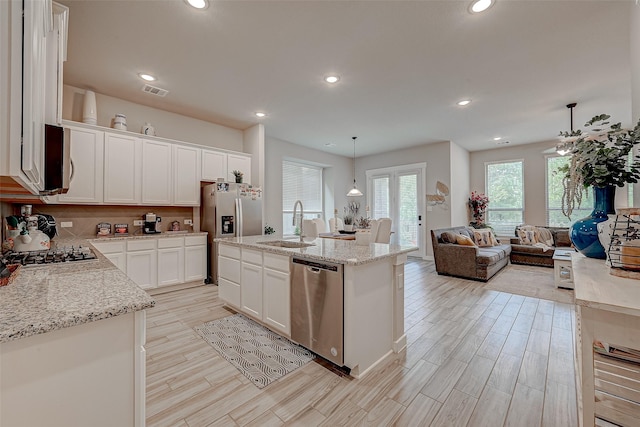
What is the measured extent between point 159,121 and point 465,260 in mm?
5559

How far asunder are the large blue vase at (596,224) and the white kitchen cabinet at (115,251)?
15.2 ft

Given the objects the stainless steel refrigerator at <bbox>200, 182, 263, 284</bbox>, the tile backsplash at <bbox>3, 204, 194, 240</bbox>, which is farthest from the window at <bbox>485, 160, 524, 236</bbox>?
the tile backsplash at <bbox>3, 204, 194, 240</bbox>

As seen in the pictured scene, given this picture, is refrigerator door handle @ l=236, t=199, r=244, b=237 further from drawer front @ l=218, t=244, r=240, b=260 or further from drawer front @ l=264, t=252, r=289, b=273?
drawer front @ l=264, t=252, r=289, b=273

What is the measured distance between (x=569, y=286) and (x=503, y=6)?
392 cm

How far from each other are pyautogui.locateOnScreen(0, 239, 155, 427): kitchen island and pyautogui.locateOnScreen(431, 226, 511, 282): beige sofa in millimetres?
4755

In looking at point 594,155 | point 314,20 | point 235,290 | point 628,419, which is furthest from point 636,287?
point 235,290

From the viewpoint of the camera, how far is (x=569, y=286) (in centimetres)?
388

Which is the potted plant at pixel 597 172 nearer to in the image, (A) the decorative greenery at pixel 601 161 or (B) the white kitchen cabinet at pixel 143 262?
(A) the decorative greenery at pixel 601 161

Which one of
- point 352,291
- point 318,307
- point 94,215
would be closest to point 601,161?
point 352,291

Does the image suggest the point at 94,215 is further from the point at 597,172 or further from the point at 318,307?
the point at 597,172

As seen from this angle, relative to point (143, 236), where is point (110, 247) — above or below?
below

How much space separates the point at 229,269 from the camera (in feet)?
10.2

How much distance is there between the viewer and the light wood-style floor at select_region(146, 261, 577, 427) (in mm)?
1560

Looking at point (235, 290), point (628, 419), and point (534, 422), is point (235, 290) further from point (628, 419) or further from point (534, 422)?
point (628, 419)
